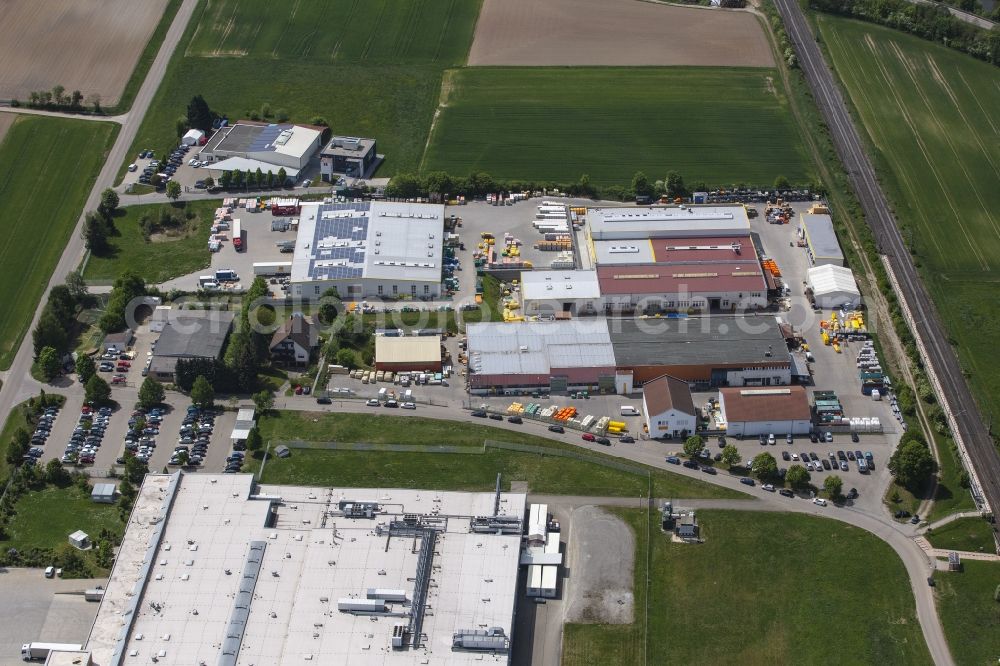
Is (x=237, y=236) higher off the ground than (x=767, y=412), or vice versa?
(x=237, y=236)

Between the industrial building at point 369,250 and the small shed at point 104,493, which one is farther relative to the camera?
the industrial building at point 369,250

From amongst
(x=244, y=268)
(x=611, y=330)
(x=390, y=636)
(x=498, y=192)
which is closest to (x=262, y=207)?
(x=244, y=268)

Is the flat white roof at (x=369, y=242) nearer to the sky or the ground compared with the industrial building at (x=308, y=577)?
nearer to the sky

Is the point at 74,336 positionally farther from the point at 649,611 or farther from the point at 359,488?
the point at 649,611

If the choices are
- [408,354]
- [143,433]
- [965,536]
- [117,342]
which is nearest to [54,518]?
[143,433]

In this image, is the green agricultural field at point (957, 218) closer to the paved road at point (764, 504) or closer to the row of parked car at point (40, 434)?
the paved road at point (764, 504)

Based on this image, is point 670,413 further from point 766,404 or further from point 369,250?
point 369,250

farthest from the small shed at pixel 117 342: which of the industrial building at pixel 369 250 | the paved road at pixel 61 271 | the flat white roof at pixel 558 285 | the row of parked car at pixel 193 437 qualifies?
the flat white roof at pixel 558 285
